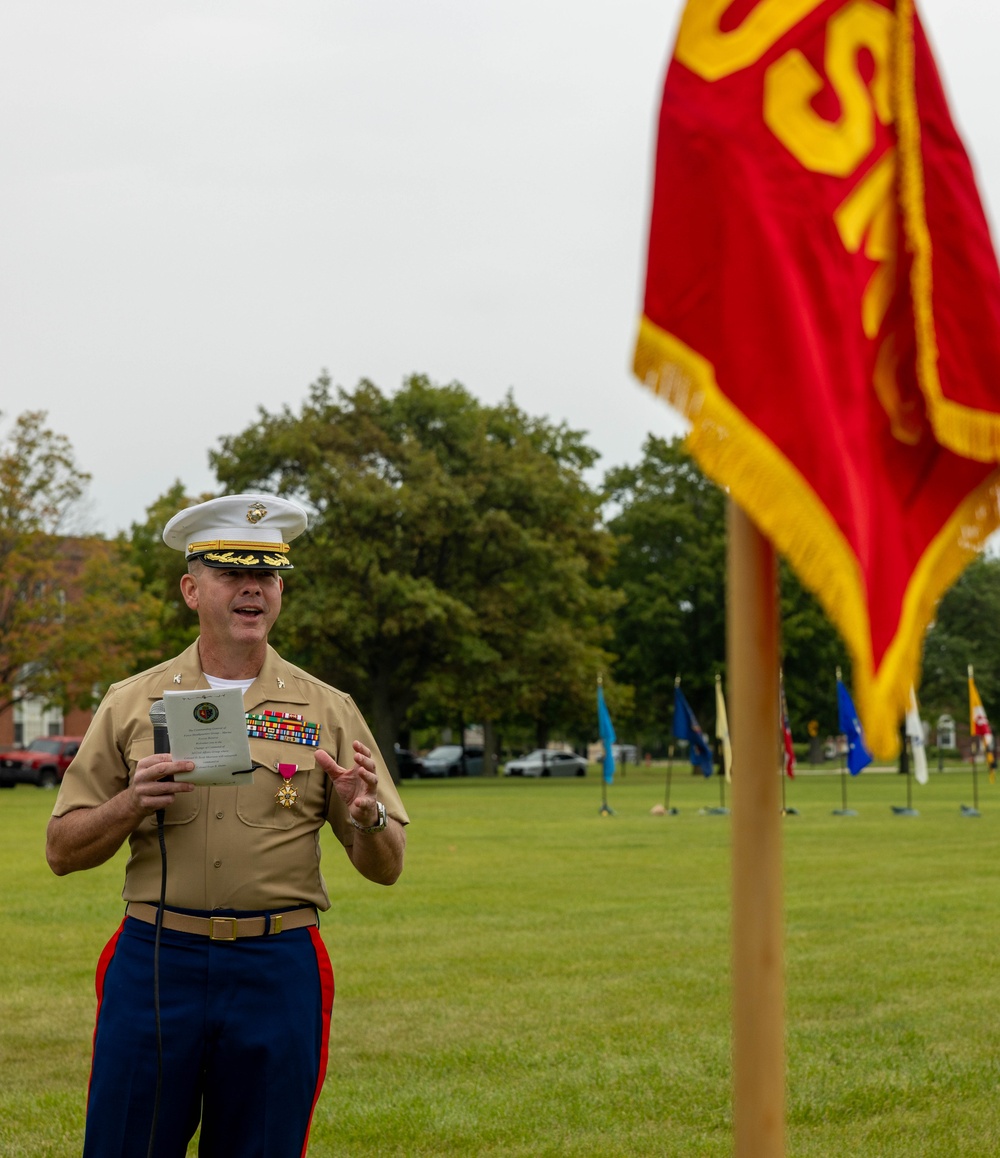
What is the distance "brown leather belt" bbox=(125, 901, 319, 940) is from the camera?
4293 mm

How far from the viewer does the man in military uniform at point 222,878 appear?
14.0 feet

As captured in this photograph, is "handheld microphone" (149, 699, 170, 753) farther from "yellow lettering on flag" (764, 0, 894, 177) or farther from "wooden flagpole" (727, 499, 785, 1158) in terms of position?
"yellow lettering on flag" (764, 0, 894, 177)

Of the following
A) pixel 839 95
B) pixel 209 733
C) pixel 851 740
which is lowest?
pixel 209 733

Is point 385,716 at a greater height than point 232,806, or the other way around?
point 385,716

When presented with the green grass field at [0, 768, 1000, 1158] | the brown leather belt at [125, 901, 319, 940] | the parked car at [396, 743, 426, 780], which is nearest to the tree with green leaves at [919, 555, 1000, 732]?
the parked car at [396, 743, 426, 780]

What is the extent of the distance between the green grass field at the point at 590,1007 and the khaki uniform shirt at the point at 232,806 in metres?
3.27

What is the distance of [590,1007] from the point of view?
10.6 m

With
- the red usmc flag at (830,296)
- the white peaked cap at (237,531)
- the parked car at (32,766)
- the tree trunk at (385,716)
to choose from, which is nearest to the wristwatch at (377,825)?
the white peaked cap at (237,531)

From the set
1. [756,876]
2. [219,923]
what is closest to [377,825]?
[219,923]

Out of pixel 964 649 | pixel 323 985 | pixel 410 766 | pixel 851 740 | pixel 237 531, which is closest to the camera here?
pixel 323 985

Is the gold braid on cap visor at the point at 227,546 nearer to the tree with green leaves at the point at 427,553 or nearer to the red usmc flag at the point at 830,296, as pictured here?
the red usmc flag at the point at 830,296

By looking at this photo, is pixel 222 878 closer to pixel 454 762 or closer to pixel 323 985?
pixel 323 985

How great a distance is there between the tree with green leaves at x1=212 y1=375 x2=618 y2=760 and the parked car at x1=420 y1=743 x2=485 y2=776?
43.2ft

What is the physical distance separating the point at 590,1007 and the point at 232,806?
21.9ft
